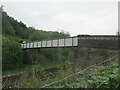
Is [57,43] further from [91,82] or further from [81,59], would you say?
A: [91,82]

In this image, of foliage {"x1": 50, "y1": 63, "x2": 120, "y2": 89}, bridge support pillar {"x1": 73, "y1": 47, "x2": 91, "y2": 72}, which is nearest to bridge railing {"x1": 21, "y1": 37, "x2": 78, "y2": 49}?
bridge support pillar {"x1": 73, "y1": 47, "x2": 91, "y2": 72}

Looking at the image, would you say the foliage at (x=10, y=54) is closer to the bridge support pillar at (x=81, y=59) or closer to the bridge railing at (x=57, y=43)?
the bridge railing at (x=57, y=43)

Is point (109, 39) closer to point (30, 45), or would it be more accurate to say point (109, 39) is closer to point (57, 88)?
point (57, 88)

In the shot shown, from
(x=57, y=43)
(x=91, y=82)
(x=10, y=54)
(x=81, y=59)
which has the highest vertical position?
(x=57, y=43)

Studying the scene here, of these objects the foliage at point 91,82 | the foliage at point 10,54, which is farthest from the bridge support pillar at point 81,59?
the foliage at point 10,54

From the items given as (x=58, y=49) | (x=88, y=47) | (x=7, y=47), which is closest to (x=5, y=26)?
(x=7, y=47)

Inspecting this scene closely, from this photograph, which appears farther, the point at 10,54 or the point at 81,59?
the point at 10,54

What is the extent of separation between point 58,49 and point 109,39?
5977 millimetres

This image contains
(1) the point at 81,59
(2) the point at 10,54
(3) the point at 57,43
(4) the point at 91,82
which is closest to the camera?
(4) the point at 91,82

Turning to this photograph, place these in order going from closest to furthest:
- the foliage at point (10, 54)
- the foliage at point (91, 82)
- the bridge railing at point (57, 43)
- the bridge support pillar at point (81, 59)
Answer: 1. the foliage at point (91, 82)
2. the bridge support pillar at point (81, 59)
3. the bridge railing at point (57, 43)
4. the foliage at point (10, 54)

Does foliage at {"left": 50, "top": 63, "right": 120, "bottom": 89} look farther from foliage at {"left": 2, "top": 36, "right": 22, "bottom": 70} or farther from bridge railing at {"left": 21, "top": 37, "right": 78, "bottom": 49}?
foliage at {"left": 2, "top": 36, "right": 22, "bottom": 70}

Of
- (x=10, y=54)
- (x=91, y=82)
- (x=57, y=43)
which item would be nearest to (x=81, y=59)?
(x=91, y=82)

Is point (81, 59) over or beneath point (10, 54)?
over

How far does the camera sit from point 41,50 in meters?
17.0
